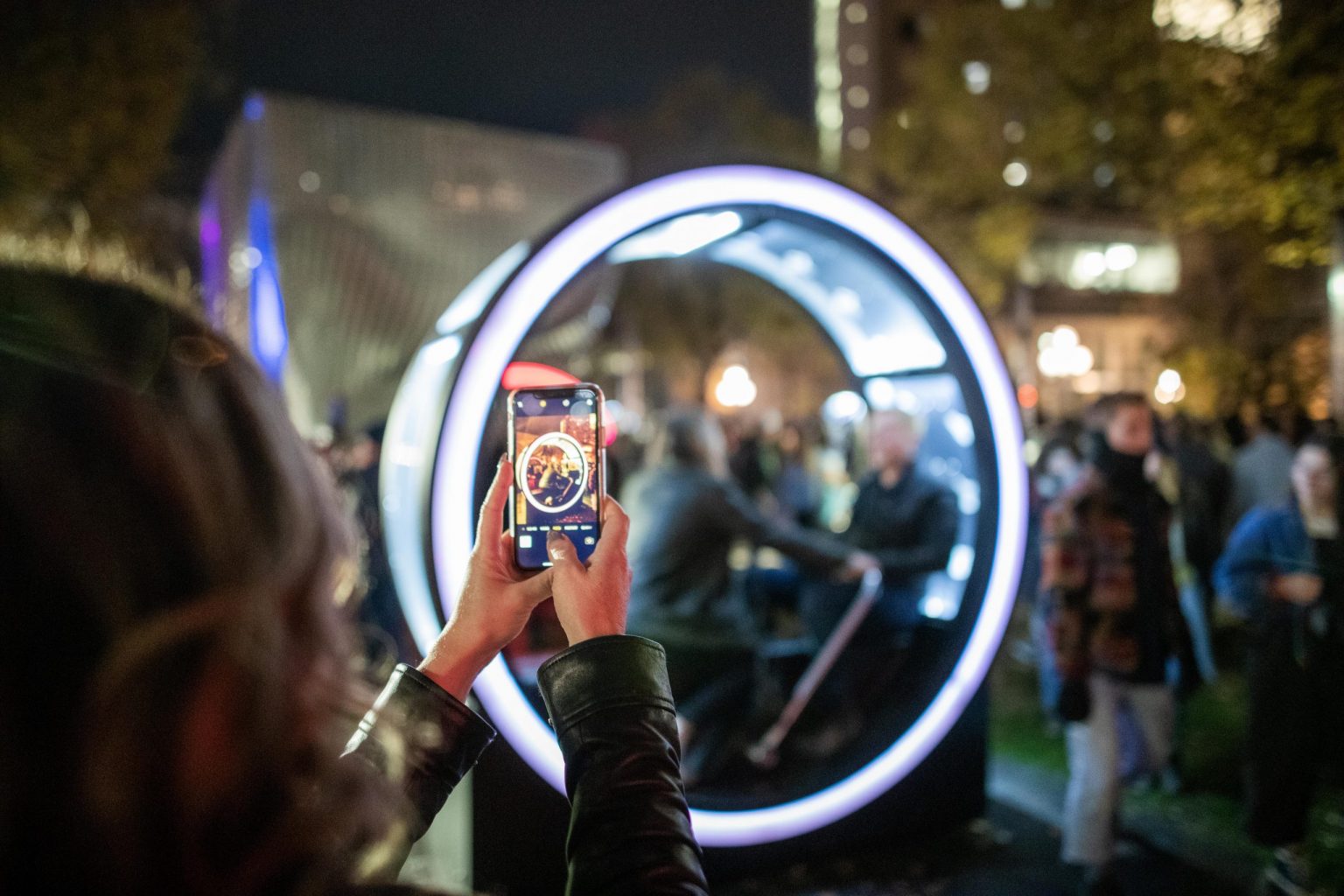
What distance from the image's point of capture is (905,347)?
223 inches

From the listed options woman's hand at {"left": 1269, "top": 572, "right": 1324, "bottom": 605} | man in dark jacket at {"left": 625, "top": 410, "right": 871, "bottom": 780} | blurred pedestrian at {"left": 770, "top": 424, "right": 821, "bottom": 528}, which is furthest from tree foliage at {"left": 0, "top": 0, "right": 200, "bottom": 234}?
woman's hand at {"left": 1269, "top": 572, "right": 1324, "bottom": 605}

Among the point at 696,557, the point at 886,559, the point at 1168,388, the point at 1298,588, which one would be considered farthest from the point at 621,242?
the point at 1168,388

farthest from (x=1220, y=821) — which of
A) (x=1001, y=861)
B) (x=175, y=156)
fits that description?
(x=175, y=156)

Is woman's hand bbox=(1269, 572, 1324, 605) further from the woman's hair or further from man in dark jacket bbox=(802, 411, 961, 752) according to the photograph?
the woman's hair

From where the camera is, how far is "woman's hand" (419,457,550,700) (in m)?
1.44

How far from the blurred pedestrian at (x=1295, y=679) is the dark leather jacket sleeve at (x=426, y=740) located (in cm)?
350

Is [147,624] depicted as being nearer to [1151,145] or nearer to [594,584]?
[594,584]

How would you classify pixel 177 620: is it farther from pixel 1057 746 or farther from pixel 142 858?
pixel 1057 746

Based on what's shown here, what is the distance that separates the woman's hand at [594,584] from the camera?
1.32 meters

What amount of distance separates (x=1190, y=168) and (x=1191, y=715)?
5733 millimetres

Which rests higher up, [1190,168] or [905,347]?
[1190,168]

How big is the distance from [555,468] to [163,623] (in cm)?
91

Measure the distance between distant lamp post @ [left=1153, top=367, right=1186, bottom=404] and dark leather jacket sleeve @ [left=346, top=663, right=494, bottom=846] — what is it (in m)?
22.0

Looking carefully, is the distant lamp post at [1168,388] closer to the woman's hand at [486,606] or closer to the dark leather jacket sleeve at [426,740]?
the woman's hand at [486,606]
